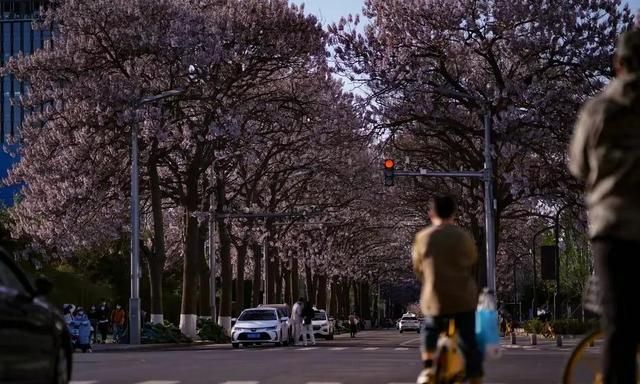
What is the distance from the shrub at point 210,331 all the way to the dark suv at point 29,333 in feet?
125

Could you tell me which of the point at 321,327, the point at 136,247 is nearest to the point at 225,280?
the point at 321,327

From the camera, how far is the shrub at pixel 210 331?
5019 centimetres

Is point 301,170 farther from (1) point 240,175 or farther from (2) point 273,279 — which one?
(2) point 273,279

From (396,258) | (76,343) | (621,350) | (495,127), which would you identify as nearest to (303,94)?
(495,127)

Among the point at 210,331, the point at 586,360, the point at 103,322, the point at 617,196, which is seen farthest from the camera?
the point at 210,331

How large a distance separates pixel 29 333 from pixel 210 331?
3979cm

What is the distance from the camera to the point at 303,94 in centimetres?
5028

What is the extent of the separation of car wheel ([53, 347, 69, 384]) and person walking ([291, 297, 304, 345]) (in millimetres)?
32747

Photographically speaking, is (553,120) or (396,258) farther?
(396,258)

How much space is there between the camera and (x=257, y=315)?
44.7 meters

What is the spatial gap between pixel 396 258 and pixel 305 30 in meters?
61.2

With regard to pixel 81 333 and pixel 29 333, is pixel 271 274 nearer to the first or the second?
pixel 81 333

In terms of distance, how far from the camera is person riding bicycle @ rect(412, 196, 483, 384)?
1024 centimetres

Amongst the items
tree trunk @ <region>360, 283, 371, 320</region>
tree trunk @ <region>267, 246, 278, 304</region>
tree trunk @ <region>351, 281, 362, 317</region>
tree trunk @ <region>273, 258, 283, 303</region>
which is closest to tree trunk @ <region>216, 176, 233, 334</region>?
tree trunk @ <region>267, 246, 278, 304</region>
